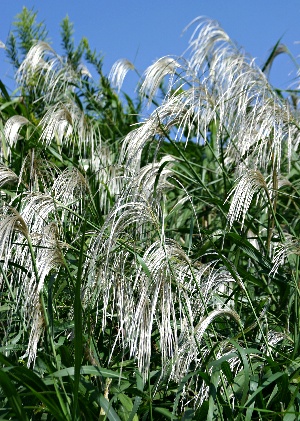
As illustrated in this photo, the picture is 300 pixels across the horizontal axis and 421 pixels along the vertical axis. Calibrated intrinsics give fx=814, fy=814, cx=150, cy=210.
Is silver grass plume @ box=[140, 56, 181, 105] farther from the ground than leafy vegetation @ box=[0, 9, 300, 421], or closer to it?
farther from the ground

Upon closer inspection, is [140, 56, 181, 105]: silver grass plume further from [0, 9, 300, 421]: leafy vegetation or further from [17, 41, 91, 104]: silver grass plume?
[17, 41, 91, 104]: silver grass plume

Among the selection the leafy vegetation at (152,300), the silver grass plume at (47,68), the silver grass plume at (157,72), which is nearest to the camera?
the leafy vegetation at (152,300)

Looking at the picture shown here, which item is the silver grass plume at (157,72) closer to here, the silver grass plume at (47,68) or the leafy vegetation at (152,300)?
the leafy vegetation at (152,300)

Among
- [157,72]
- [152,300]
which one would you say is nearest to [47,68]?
[157,72]

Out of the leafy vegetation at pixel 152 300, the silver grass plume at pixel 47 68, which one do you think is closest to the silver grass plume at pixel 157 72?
the leafy vegetation at pixel 152 300

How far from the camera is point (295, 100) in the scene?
552 centimetres

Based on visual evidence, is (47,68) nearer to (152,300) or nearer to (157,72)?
(157,72)

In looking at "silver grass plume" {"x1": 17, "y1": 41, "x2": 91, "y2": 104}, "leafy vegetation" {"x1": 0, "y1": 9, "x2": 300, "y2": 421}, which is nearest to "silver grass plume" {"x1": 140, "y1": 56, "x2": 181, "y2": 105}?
"leafy vegetation" {"x1": 0, "y1": 9, "x2": 300, "y2": 421}

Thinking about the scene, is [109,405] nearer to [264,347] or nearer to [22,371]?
[22,371]

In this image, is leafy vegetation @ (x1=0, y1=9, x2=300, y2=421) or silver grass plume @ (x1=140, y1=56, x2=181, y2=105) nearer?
leafy vegetation @ (x1=0, y1=9, x2=300, y2=421)

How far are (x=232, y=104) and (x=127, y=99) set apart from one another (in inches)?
116

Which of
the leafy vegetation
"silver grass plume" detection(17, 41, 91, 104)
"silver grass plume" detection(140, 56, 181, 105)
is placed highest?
"silver grass plume" detection(17, 41, 91, 104)

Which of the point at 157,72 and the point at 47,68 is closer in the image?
the point at 157,72

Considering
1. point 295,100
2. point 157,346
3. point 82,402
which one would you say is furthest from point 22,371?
point 295,100
